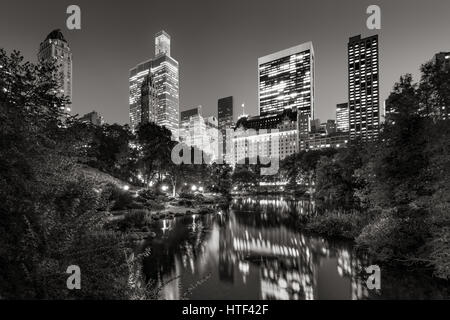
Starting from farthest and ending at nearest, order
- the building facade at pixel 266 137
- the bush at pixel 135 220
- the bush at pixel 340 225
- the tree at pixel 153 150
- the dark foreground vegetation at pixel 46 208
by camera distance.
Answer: the building facade at pixel 266 137 → the tree at pixel 153 150 → the bush at pixel 135 220 → the bush at pixel 340 225 → the dark foreground vegetation at pixel 46 208

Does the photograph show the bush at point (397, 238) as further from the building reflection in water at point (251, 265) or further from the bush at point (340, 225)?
the bush at point (340, 225)

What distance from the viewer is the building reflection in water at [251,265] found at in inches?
415

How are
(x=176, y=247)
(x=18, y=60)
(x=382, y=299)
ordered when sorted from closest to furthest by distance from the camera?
(x=18, y=60), (x=382, y=299), (x=176, y=247)

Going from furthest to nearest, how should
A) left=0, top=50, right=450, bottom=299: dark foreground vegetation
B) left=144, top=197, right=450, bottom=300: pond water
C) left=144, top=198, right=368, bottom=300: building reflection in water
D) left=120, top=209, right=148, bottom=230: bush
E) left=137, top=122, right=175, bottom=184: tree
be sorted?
left=137, top=122, right=175, bottom=184: tree
left=120, top=209, right=148, bottom=230: bush
left=144, top=198, right=368, bottom=300: building reflection in water
left=144, top=197, right=450, bottom=300: pond water
left=0, top=50, right=450, bottom=299: dark foreground vegetation

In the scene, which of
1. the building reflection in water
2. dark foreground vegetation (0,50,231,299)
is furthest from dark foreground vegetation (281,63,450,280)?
dark foreground vegetation (0,50,231,299)

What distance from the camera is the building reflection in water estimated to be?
10.6 m

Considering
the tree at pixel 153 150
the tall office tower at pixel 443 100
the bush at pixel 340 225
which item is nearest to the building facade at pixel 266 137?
the tree at pixel 153 150

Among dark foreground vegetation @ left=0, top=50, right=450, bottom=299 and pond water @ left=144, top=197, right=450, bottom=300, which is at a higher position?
dark foreground vegetation @ left=0, top=50, right=450, bottom=299

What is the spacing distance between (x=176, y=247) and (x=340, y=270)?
10.4m

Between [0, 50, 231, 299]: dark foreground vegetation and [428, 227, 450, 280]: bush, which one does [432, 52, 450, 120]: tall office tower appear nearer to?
[428, 227, 450, 280]: bush

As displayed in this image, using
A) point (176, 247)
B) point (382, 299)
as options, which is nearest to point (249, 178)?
point (176, 247)
